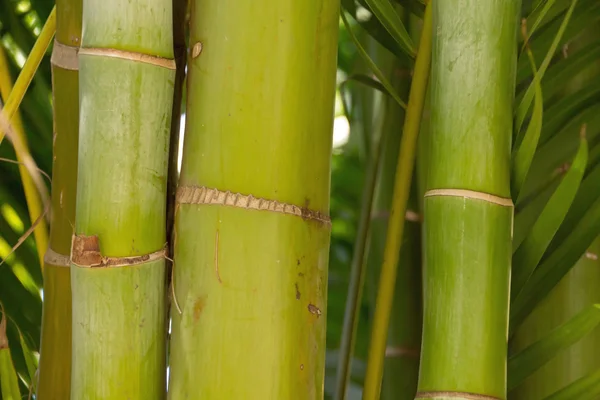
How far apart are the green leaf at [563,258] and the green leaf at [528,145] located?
0.08 m

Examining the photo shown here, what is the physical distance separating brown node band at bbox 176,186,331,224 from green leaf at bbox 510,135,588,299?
12cm

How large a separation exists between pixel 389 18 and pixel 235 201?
143 mm

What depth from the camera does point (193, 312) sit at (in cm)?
29

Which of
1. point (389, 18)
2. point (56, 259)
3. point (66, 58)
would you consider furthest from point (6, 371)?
point (389, 18)

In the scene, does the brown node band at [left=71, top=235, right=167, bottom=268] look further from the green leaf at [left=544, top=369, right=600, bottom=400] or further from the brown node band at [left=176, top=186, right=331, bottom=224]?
the green leaf at [left=544, top=369, right=600, bottom=400]

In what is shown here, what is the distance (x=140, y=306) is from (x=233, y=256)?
0.14 ft

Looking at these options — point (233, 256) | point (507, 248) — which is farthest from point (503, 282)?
point (233, 256)

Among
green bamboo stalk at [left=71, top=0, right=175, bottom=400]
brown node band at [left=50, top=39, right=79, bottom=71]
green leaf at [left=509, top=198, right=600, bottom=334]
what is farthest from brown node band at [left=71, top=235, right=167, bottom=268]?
green leaf at [left=509, top=198, right=600, bottom=334]

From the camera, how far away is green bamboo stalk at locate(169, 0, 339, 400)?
0.28m

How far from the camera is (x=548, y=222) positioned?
0.33m

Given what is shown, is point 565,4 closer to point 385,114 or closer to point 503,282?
point 385,114

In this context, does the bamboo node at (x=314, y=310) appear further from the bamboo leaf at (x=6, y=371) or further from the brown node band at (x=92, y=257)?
the bamboo leaf at (x=6, y=371)

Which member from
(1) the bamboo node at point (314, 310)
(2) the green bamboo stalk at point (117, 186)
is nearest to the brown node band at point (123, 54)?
(2) the green bamboo stalk at point (117, 186)

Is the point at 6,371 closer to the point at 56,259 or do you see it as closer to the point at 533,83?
the point at 56,259
